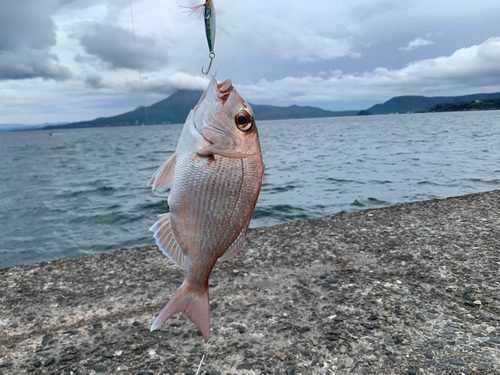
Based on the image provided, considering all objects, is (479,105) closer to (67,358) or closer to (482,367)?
(482,367)

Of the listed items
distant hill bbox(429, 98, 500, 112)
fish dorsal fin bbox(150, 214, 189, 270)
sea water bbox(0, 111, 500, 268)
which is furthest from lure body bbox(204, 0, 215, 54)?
distant hill bbox(429, 98, 500, 112)

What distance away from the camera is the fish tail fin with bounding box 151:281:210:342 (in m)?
1.96

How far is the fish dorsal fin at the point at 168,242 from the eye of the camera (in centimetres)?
204

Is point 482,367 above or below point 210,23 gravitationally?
below

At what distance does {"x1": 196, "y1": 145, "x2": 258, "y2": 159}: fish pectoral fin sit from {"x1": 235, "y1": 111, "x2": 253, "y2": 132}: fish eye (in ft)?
0.49

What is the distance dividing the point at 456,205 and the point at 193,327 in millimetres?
6234

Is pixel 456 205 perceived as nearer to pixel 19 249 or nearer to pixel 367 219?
pixel 367 219

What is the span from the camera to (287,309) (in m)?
3.75

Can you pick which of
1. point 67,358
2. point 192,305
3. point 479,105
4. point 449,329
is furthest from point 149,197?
point 479,105

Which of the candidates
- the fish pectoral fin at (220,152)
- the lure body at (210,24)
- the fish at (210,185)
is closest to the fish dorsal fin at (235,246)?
the fish at (210,185)

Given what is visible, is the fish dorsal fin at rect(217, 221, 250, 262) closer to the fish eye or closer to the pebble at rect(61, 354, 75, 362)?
the fish eye

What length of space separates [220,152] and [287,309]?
258cm

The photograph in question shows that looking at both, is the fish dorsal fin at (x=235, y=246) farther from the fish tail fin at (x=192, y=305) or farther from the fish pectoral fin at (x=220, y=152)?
the fish pectoral fin at (x=220, y=152)

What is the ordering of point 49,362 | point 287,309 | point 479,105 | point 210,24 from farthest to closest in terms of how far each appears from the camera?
point 479,105 → point 287,309 → point 49,362 → point 210,24
